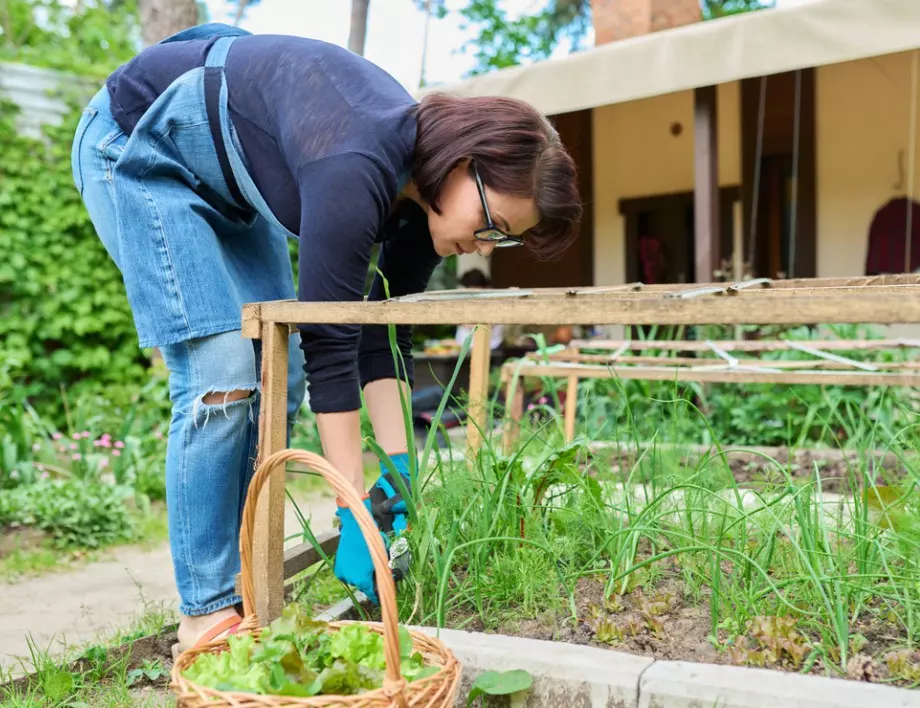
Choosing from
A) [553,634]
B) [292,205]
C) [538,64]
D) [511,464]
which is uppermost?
[538,64]

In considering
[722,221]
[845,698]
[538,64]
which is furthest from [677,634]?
[722,221]

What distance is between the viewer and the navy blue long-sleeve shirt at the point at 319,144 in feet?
4.28

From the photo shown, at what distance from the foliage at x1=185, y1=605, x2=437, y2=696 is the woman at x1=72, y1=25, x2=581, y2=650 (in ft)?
0.80

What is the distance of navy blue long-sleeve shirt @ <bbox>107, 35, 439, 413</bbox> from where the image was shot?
130 centimetres

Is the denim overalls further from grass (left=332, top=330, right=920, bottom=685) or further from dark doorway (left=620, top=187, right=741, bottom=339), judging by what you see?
dark doorway (left=620, top=187, right=741, bottom=339)

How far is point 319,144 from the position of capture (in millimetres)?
1338

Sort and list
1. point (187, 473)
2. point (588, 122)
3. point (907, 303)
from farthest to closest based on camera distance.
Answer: point (588, 122) → point (187, 473) → point (907, 303)

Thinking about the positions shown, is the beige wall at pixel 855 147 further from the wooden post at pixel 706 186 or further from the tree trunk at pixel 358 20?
the tree trunk at pixel 358 20

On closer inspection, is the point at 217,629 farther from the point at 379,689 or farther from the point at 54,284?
the point at 54,284

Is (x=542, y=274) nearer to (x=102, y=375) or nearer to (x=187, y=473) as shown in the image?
(x=102, y=375)

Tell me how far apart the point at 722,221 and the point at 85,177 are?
656 centimetres

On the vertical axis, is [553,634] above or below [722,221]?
below

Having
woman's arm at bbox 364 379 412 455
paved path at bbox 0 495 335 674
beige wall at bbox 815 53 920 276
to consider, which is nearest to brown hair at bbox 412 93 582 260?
woman's arm at bbox 364 379 412 455

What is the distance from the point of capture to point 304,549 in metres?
1.83
